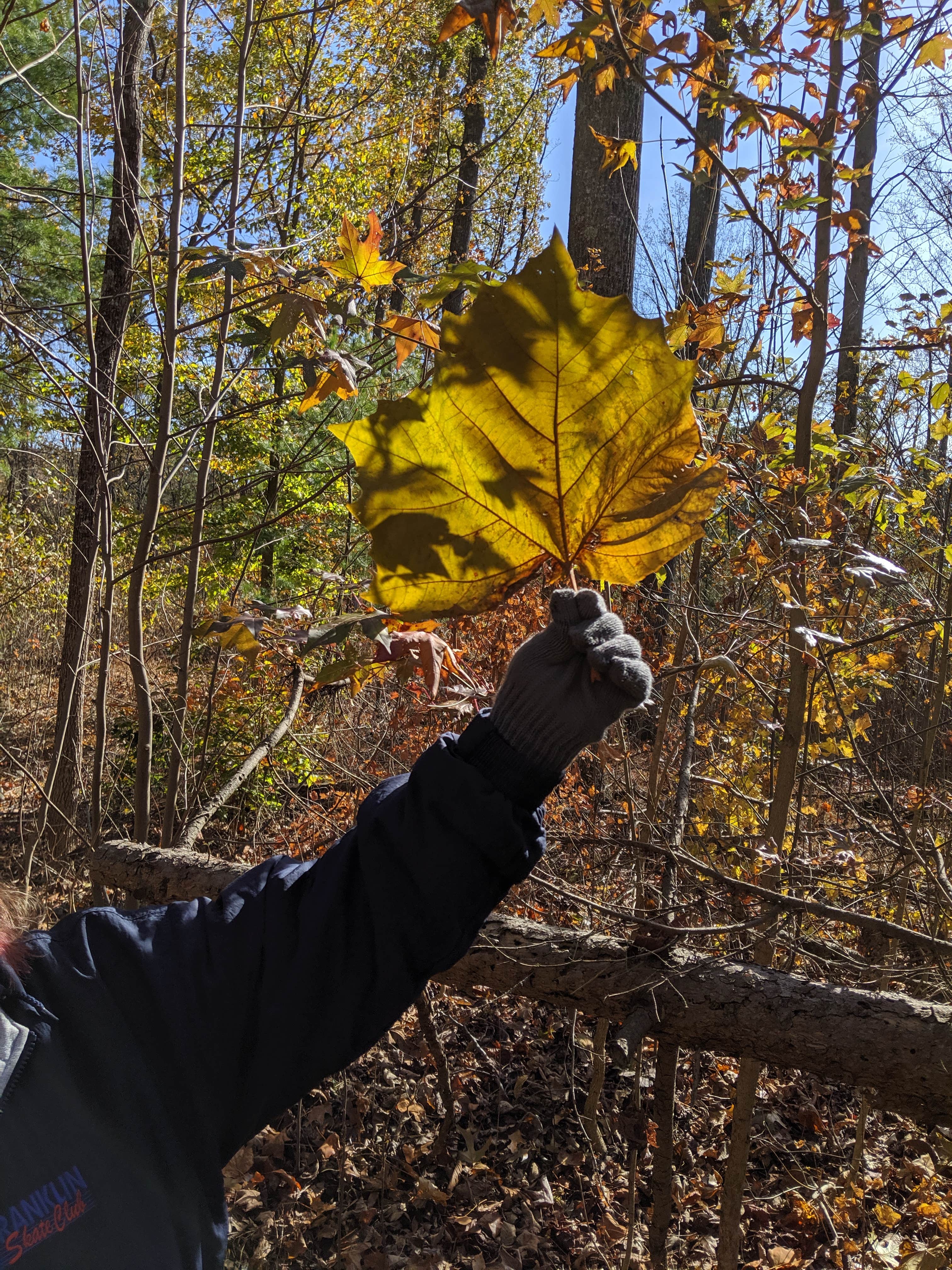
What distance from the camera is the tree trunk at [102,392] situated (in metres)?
3.20

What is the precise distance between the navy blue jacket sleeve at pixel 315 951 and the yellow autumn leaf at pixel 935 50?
2428mm

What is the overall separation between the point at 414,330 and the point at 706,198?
4.22 meters

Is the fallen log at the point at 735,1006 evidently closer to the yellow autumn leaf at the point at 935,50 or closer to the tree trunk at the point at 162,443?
the tree trunk at the point at 162,443

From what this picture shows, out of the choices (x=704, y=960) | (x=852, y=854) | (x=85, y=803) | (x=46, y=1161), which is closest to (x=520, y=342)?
(x=46, y=1161)

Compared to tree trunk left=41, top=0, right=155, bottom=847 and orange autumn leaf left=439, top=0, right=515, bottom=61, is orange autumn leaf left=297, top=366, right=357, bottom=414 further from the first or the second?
tree trunk left=41, top=0, right=155, bottom=847

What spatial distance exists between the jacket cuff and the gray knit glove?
1 centimetres

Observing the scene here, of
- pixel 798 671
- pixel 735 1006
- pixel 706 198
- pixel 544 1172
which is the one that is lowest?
pixel 544 1172

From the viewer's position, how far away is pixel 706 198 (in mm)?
5395

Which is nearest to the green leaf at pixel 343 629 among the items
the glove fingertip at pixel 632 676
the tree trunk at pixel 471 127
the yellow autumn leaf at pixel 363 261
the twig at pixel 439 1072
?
the glove fingertip at pixel 632 676

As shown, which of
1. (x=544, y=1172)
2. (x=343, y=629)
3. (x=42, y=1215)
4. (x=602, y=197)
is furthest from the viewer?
Answer: (x=602, y=197)

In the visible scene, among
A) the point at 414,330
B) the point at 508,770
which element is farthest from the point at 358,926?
the point at 414,330

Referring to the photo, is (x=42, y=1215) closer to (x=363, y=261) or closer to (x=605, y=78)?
(x=363, y=261)

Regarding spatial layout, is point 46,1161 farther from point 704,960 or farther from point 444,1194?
point 444,1194

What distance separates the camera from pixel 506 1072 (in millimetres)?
3957
